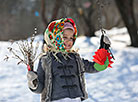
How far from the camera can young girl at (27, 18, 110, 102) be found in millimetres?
1830

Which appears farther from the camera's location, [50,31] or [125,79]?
[125,79]

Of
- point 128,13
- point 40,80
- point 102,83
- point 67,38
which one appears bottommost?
point 40,80

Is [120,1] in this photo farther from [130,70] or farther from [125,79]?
[125,79]

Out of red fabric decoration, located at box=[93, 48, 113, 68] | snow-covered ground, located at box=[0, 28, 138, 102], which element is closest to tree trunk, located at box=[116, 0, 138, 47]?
snow-covered ground, located at box=[0, 28, 138, 102]

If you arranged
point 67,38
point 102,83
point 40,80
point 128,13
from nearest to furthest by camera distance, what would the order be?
point 40,80, point 67,38, point 102,83, point 128,13

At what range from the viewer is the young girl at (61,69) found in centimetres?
183

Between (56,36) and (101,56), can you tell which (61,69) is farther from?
(101,56)

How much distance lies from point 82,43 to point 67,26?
5.67m

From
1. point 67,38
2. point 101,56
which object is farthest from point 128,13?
point 67,38

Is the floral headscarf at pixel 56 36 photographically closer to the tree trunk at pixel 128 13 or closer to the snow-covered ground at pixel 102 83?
the snow-covered ground at pixel 102 83

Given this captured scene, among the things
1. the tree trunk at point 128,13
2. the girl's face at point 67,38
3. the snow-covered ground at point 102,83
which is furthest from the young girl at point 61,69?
the tree trunk at point 128,13

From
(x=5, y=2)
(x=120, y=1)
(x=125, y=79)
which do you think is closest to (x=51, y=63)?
(x=125, y=79)

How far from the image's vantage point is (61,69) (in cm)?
189

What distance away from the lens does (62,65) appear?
190cm
